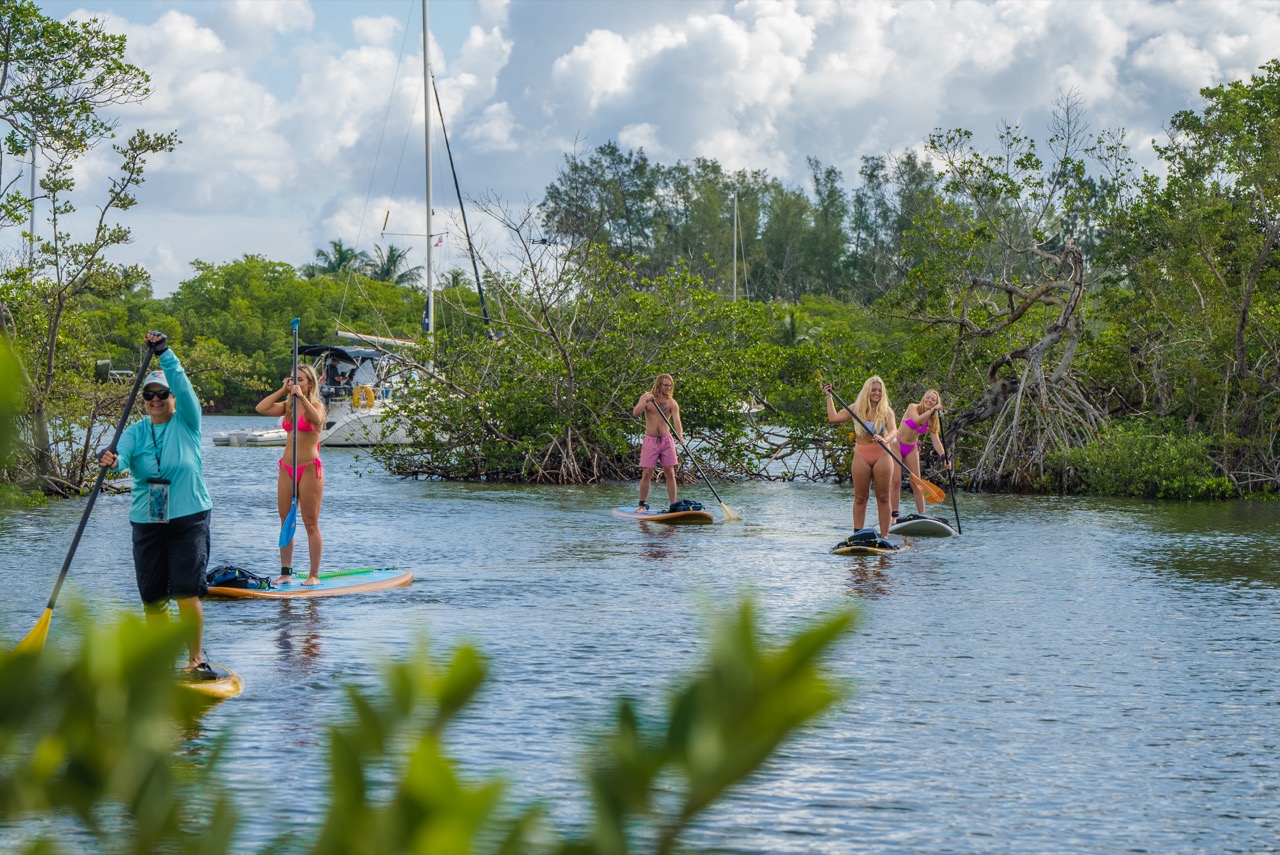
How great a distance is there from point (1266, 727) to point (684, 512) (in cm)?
1095

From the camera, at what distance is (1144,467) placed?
22391 millimetres

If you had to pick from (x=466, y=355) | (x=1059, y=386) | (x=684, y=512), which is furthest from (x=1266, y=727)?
(x=466, y=355)

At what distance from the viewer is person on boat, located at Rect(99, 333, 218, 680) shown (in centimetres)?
750

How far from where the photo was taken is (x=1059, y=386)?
24.0 meters

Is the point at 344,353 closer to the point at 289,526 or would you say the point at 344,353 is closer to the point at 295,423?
the point at 289,526

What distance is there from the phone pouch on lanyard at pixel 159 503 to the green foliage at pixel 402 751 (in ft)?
22.4

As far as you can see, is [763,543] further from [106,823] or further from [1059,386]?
[106,823]

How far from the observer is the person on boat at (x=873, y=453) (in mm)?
14336

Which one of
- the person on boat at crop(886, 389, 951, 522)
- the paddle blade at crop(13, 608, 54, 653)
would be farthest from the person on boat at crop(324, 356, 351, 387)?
the paddle blade at crop(13, 608, 54, 653)

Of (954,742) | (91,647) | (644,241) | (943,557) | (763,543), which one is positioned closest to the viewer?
(91,647)

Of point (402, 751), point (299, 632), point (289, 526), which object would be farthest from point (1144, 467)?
point (402, 751)

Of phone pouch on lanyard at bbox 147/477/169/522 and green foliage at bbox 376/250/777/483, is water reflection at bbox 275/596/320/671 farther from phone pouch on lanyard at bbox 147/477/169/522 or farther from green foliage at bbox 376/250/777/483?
green foliage at bbox 376/250/777/483

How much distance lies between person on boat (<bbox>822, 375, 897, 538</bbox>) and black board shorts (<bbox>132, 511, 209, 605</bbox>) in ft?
25.6

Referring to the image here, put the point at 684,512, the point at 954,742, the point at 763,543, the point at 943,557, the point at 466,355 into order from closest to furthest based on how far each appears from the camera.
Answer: the point at 954,742
the point at 943,557
the point at 763,543
the point at 684,512
the point at 466,355
